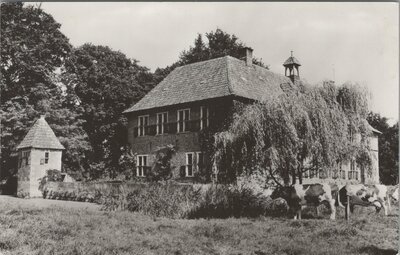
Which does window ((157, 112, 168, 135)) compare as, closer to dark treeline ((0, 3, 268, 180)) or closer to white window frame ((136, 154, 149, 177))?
white window frame ((136, 154, 149, 177))

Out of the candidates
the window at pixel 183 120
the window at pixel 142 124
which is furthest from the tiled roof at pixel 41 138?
the window at pixel 183 120

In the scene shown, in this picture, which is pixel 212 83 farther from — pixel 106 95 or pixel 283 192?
pixel 283 192

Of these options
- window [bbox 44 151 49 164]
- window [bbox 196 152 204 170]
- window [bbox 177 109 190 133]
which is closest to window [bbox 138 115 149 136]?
window [bbox 177 109 190 133]

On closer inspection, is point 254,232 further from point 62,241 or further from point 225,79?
point 225,79

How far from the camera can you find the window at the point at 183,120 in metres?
28.9

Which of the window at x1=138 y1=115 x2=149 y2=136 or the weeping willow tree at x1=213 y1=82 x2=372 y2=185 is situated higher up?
the window at x1=138 y1=115 x2=149 y2=136

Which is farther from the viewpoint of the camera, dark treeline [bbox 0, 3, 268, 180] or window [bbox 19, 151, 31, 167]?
window [bbox 19, 151, 31, 167]

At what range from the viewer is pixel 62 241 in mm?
10359

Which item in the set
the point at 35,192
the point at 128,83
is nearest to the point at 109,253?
the point at 35,192

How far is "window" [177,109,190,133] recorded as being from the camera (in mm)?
28906

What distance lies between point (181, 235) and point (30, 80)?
11857 mm

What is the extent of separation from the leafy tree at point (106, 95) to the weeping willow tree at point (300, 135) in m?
16.8

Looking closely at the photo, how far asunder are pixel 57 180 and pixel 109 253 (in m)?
18.2

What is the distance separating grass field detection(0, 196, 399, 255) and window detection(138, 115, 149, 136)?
17.6 metres
